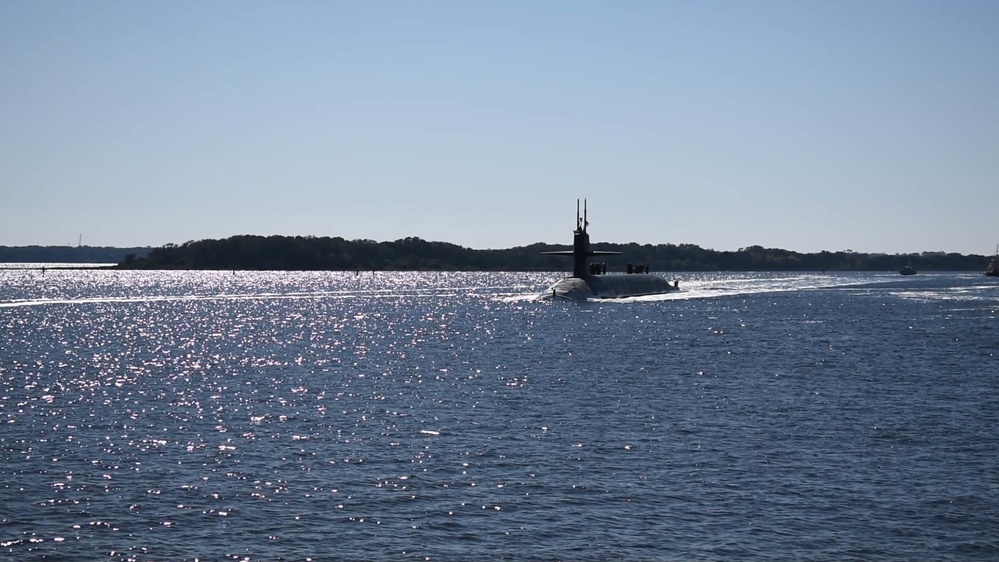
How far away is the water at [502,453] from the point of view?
71.4ft

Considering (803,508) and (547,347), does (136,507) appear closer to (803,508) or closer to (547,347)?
(803,508)

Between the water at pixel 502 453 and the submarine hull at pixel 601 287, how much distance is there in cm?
5750

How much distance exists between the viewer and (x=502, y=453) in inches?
1209

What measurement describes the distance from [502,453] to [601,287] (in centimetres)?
10119

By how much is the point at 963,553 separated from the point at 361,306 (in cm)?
12165

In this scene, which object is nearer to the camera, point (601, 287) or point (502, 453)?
point (502, 453)

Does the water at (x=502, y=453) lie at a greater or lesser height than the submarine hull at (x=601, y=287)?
lesser

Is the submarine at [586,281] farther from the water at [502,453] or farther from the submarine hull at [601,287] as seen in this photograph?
the water at [502,453]

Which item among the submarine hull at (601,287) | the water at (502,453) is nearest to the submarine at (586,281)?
the submarine hull at (601,287)

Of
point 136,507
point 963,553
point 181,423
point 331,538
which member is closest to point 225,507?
point 136,507

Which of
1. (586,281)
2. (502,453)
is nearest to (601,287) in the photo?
(586,281)

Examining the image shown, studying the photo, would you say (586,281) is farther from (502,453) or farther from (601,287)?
(502,453)

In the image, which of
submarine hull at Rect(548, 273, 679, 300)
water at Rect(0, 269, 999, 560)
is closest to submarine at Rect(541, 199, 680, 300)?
submarine hull at Rect(548, 273, 679, 300)

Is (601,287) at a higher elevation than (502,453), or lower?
higher
